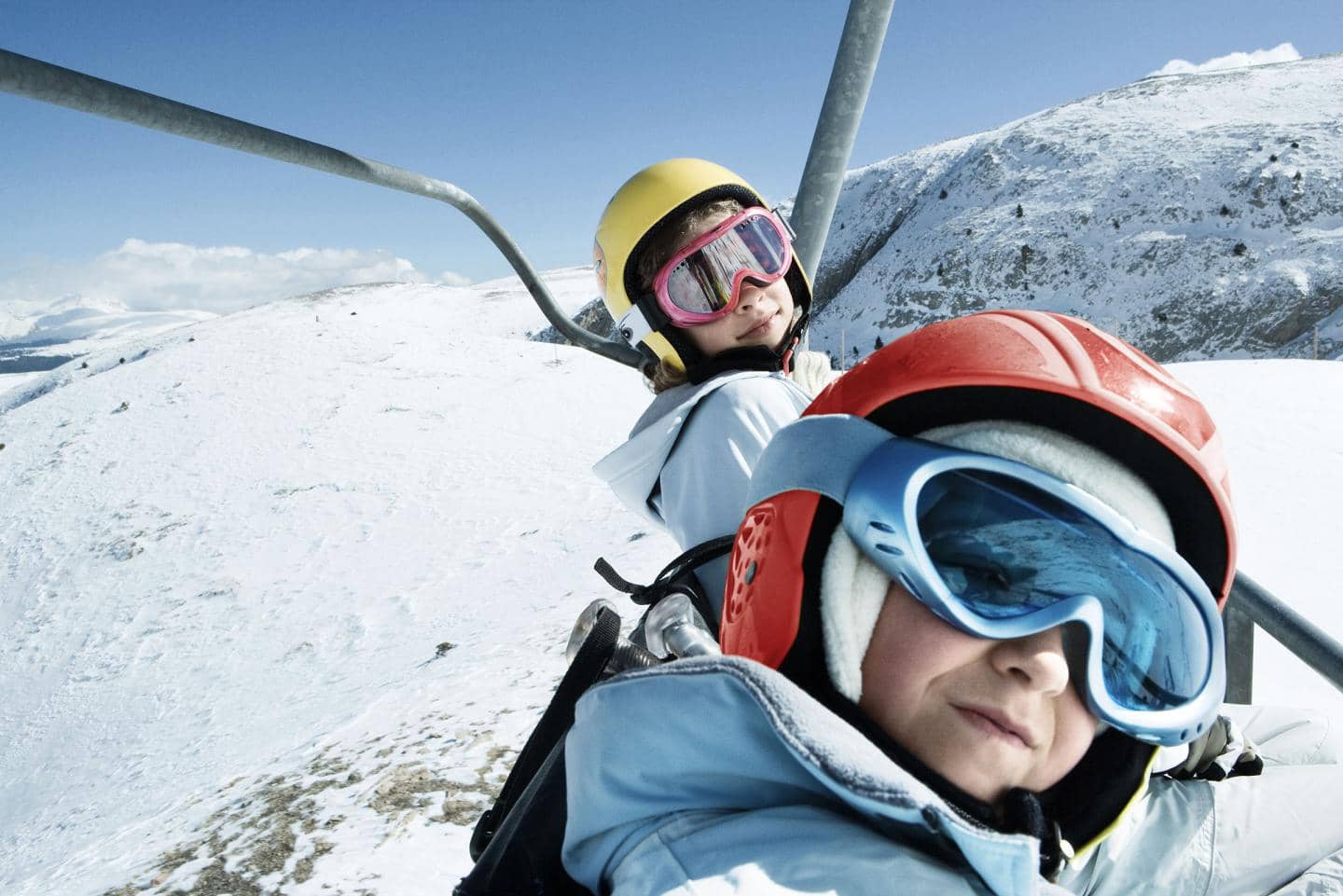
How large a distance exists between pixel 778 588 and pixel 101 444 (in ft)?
63.0

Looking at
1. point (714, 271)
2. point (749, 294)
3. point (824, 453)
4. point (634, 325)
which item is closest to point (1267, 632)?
point (824, 453)

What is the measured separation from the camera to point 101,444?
52.4 feet

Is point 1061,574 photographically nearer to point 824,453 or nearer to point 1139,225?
point 824,453

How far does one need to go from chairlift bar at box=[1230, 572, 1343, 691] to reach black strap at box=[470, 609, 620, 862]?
1423mm

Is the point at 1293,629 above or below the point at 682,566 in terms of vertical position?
below

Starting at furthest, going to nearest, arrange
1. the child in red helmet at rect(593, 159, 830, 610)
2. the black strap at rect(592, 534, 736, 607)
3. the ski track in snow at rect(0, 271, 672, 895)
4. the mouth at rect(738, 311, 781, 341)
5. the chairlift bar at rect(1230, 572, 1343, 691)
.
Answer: the ski track in snow at rect(0, 271, 672, 895)
the mouth at rect(738, 311, 781, 341)
the child in red helmet at rect(593, 159, 830, 610)
the black strap at rect(592, 534, 736, 607)
the chairlift bar at rect(1230, 572, 1343, 691)

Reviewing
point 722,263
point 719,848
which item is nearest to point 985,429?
point 719,848

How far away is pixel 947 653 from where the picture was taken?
1106mm

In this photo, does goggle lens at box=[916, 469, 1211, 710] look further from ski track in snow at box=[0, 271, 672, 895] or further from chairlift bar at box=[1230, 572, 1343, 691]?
ski track in snow at box=[0, 271, 672, 895]

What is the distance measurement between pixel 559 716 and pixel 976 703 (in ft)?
2.40

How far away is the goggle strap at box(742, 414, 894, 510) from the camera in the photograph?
124 cm

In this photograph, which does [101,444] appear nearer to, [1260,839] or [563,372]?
[563,372]

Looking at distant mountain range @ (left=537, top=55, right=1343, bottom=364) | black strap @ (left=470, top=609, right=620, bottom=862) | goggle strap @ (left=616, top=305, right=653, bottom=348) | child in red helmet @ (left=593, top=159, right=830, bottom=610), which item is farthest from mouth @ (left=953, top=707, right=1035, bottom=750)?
distant mountain range @ (left=537, top=55, right=1343, bottom=364)

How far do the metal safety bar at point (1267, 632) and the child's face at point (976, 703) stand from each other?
0.78 m
